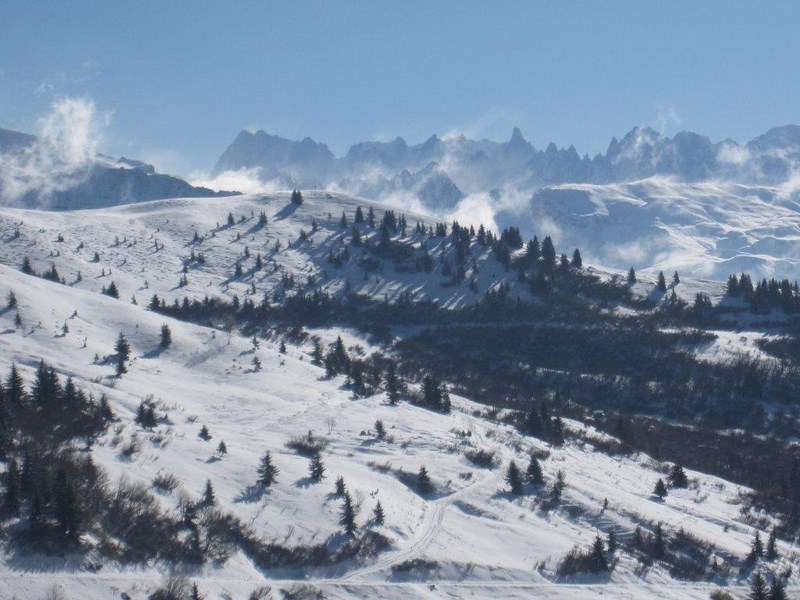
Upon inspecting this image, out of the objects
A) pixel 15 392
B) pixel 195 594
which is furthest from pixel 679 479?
pixel 15 392

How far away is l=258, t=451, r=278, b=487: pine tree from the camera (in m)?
55.0

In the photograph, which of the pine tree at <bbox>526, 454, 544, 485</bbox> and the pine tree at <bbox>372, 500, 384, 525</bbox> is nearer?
the pine tree at <bbox>372, 500, 384, 525</bbox>

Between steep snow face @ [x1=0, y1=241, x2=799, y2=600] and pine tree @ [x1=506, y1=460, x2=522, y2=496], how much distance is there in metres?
0.71

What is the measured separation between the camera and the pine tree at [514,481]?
2434 inches

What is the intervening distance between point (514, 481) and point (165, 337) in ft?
188

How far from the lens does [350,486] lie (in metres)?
57.2

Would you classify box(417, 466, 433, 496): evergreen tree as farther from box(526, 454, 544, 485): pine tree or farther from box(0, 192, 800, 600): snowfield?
box(526, 454, 544, 485): pine tree

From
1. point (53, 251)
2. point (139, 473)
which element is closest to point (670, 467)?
point (139, 473)

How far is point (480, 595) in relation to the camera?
151 feet

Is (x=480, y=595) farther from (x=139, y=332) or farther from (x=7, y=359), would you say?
(x=139, y=332)

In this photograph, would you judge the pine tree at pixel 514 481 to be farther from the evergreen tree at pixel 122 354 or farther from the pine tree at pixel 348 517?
the evergreen tree at pixel 122 354

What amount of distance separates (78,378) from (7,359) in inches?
289

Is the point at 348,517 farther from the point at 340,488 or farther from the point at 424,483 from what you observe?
the point at 424,483

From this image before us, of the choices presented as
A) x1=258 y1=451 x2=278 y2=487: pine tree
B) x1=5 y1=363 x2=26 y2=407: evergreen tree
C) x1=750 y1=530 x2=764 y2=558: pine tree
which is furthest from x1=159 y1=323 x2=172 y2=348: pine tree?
x1=750 y1=530 x2=764 y2=558: pine tree
